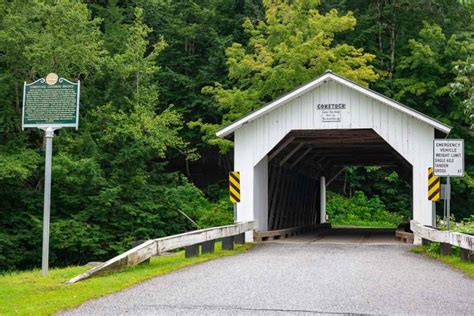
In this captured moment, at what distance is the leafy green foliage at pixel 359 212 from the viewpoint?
32625mm

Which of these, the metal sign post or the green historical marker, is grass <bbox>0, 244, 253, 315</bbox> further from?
the metal sign post

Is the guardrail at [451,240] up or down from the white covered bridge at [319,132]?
down

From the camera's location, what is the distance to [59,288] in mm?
7512

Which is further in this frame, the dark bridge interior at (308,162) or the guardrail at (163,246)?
the dark bridge interior at (308,162)

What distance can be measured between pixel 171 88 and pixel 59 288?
973 inches

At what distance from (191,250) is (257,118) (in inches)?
218

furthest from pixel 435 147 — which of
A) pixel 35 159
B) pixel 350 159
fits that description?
pixel 350 159

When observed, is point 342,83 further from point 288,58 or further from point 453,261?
point 288,58

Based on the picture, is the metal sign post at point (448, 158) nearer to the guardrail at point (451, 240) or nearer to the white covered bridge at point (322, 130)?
the guardrail at point (451, 240)

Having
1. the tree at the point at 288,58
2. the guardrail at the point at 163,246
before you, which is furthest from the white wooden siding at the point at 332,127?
the tree at the point at 288,58

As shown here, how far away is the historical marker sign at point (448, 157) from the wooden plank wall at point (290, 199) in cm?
673

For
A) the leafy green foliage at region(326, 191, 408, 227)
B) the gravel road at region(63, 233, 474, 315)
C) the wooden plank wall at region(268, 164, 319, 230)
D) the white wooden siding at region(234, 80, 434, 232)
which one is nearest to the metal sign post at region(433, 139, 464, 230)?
the gravel road at region(63, 233, 474, 315)

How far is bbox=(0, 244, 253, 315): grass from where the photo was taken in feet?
20.8

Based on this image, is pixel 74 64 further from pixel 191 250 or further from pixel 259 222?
pixel 191 250
